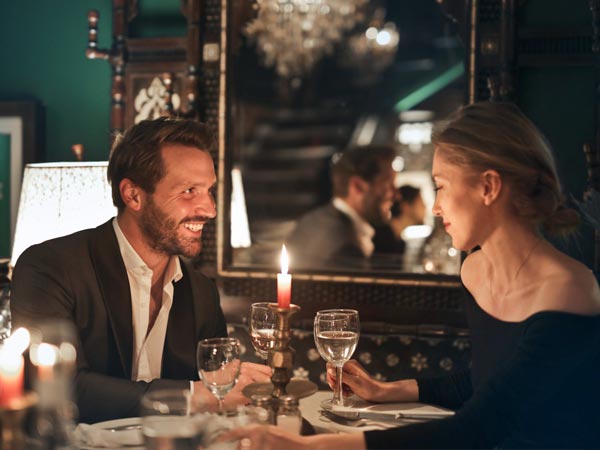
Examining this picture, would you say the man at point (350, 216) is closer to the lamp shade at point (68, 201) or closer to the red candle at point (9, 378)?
the lamp shade at point (68, 201)

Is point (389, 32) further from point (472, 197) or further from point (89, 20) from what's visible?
point (472, 197)

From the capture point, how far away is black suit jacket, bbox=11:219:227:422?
211 cm

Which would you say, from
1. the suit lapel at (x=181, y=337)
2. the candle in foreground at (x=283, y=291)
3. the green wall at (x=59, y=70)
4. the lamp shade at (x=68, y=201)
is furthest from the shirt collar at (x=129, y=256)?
Answer: the green wall at (x=59, y=70)

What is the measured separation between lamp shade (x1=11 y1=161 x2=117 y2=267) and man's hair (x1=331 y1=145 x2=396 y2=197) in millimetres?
1392

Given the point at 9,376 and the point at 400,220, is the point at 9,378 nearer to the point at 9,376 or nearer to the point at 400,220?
the point at 9,376

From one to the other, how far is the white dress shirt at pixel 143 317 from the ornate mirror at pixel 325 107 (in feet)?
3.94

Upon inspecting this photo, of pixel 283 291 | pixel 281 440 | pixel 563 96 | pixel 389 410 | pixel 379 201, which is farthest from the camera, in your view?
pixel 379 201

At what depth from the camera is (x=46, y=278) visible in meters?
2.29

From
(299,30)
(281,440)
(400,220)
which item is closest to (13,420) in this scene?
(281,440)

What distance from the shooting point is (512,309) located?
1.88 metres

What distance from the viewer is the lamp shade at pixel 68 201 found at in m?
2.98

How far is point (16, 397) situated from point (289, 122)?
4.06 m

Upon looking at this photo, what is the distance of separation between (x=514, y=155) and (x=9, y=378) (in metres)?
1.23

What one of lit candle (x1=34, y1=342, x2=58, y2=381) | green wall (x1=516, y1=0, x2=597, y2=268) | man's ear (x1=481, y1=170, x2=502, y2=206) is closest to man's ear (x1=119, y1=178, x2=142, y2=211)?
man's ear (x1=481, y1=170, x2=502, y2=206)
